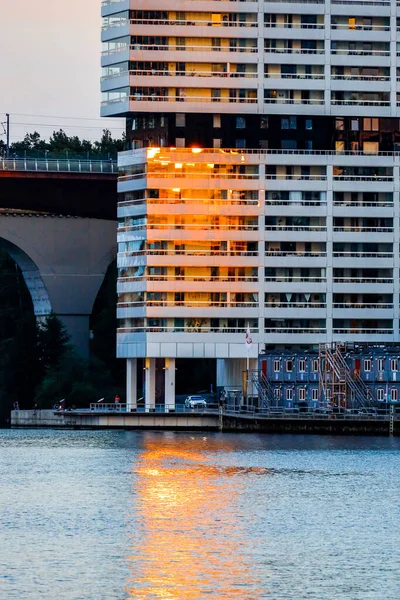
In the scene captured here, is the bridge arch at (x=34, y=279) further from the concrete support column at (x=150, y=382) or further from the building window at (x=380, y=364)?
the building window at (x=380, y=364)

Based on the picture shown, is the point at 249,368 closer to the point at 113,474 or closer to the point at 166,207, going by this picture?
the point at 166,207

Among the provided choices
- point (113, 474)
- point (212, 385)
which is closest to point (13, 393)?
point (212, 385)

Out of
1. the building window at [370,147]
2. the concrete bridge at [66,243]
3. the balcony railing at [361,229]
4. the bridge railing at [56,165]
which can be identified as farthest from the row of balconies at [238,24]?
the concrete bridge at [66,243]

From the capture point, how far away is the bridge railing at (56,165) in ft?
599

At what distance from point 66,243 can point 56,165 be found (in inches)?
458

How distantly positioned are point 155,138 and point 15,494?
267 feet

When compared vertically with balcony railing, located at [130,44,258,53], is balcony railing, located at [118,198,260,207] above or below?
below

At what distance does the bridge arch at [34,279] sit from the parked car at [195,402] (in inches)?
1184

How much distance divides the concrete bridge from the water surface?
6343cm

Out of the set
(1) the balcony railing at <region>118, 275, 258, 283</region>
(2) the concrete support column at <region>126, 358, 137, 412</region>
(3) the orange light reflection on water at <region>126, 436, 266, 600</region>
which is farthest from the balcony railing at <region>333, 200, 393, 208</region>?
(3) the orange light reflection on water at <region>126, 436, 266, 600</region>

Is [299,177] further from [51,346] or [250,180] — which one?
[51,346]

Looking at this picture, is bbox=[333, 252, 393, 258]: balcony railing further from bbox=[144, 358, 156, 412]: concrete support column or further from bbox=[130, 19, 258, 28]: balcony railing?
bbox=[130, 19, 258, 28]: balcony railing

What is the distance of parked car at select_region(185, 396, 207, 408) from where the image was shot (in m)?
164

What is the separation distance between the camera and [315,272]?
170875mm
